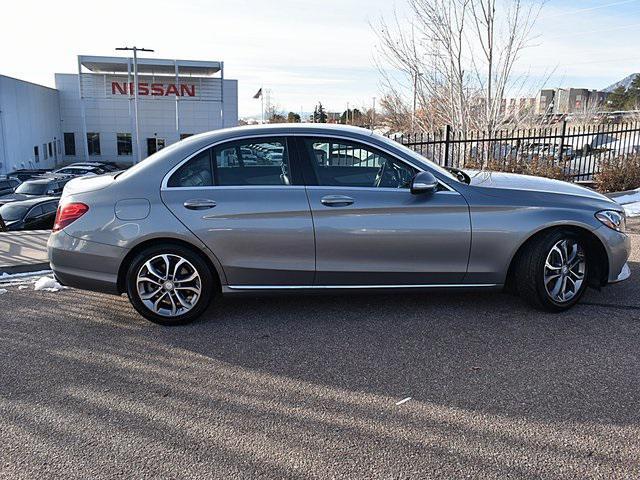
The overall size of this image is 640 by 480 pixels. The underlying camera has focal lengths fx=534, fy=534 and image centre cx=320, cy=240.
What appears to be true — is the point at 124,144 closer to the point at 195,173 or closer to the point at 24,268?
the point at 24,268

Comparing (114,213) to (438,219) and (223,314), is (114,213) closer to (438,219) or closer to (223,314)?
(223,314)

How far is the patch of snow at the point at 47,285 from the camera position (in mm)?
5160

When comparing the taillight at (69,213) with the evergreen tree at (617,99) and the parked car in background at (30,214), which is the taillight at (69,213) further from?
the evergreen tree at (617,99)

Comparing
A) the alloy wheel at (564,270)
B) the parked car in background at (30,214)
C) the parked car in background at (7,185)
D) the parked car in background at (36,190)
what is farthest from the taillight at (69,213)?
the parked car in background at (7,185)

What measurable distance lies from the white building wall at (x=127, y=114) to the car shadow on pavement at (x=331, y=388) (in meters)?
42.8

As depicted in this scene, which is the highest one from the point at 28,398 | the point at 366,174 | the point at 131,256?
the point at 366,174

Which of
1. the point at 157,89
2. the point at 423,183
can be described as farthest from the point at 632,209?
the point at 157,89

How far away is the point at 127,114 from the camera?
4491 cm

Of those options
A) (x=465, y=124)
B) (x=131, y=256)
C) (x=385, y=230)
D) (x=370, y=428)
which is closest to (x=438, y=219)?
(x=385, y=230)

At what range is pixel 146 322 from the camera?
14.3 ft

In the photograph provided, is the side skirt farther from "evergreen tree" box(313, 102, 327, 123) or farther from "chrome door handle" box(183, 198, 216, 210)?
"evergreen tree" box(313, 102, 327, 123)

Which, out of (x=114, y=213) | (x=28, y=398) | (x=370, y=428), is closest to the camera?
(x=370, y=428)

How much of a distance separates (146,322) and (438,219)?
2500 mm

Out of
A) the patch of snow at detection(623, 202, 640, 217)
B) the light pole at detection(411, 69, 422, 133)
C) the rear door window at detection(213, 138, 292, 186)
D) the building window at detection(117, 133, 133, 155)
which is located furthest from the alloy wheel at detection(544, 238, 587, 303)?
the building window at detection(117, 133, 133, 155)
